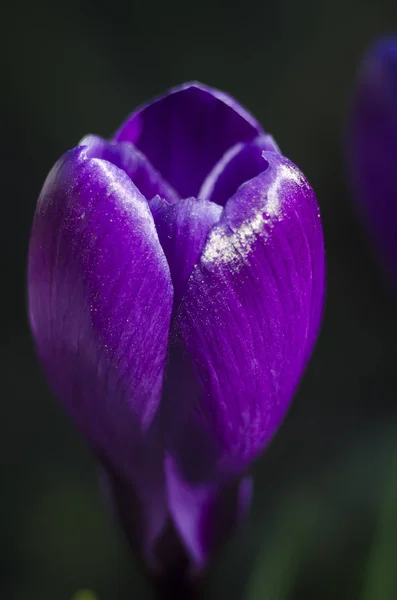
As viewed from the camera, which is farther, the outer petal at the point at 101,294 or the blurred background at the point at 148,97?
the blurred background at the point at 148,97

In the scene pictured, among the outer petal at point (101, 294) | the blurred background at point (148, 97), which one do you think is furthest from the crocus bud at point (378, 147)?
the blurred background at point (148, 97)

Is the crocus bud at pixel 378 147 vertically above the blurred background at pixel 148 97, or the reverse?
the crocus bud at pixel 378 147

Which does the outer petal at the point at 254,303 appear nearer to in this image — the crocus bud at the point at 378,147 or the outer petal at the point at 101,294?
the outer petal at the point at 101,294

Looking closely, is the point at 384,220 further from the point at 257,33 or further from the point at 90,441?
the point at 257,33

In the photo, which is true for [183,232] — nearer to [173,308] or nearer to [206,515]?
[173,308]

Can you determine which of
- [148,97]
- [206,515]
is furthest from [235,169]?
[148,97]

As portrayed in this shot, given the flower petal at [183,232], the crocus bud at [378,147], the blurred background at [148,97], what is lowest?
the blurred background at [148,97]
